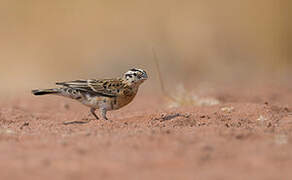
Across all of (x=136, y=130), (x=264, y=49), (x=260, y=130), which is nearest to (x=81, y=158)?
(x=136, y=130)

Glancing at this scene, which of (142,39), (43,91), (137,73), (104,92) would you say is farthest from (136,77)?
(142,39)

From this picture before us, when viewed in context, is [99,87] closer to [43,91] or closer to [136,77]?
[136,77]

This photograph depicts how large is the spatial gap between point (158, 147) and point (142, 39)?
17.5 metres

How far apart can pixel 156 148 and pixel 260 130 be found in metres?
2.04

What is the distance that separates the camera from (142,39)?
2438cm

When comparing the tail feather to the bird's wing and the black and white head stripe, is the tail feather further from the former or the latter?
the black and white head stripe

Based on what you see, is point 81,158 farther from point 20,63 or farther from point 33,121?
point 20,63

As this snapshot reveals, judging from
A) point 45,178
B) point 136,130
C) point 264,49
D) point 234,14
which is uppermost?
point 234,14

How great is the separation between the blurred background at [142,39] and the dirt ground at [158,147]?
11.0 metres

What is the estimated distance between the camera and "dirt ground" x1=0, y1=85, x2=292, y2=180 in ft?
19.9

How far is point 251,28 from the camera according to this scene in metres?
23.6

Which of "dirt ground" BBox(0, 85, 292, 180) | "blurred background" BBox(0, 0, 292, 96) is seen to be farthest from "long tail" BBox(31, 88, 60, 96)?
"blurred background" BBox(0, 0, 292, 96)

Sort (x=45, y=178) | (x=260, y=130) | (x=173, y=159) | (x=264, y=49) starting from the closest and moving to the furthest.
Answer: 1. (x=45, y=178)
2. (x=173, y=159)
3. (x=260, y=130)
4. (x=264, y=49)

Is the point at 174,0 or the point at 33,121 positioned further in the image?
the point at 174,0
